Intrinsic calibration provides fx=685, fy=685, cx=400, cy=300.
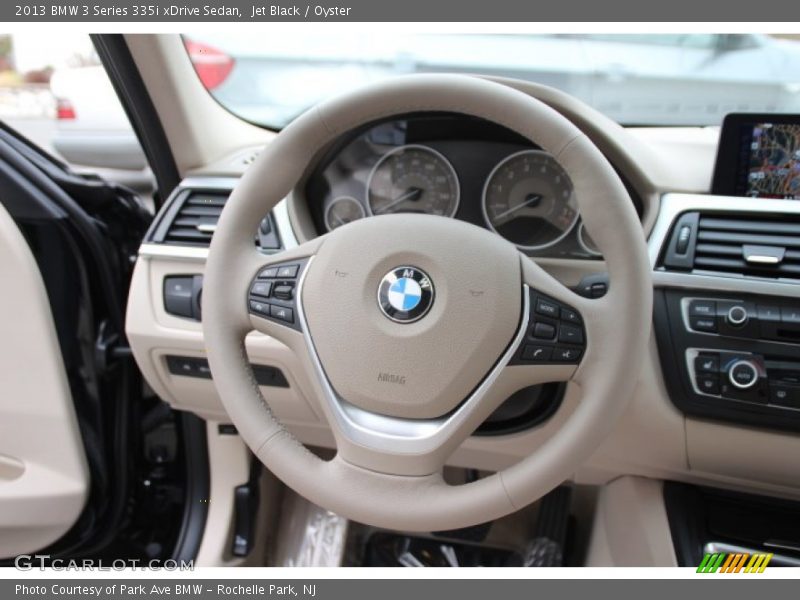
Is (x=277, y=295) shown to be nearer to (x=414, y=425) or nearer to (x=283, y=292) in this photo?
(x=283, y=292)

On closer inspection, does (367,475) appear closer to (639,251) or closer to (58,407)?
(639,251)

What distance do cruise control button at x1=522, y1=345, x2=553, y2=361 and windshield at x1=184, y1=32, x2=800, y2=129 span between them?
73 centimetres

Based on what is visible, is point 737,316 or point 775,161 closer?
point 737,316

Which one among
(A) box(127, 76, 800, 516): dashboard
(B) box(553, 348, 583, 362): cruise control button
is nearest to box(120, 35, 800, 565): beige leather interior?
(A) box(127, 76, 800, 516): dashboard

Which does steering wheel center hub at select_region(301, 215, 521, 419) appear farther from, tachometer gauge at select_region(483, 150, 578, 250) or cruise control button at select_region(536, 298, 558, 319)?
tachometer gauge at select_region(483, 150, 578, 250)

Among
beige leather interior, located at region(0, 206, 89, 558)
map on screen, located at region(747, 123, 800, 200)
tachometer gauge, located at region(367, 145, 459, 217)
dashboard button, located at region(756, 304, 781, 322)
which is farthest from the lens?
beige leather interior, located at region(0, 206, 89, 558)

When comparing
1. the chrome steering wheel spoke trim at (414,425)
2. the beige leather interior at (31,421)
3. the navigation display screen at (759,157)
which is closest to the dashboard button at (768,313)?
the navigation display screen at (759,157)

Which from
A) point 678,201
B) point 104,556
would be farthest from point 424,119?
point 104,556

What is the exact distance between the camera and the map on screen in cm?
122

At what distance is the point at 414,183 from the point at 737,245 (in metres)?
0.62

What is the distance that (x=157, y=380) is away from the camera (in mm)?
1488

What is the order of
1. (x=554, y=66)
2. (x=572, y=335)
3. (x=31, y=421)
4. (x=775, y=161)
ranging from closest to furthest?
1. (x=572, y=335)
2. (x=775, y=161)
3. (x=31, y=421)
4. (x=554, y=66)

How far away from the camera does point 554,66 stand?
1.74 metres

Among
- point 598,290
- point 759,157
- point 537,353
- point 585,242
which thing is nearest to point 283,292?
point 537,353
